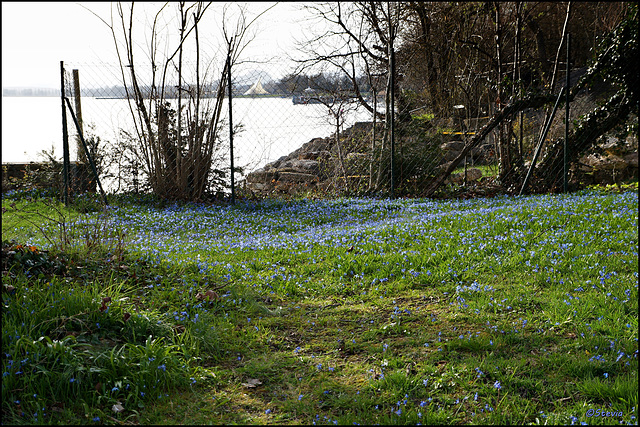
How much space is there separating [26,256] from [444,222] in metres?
4.63

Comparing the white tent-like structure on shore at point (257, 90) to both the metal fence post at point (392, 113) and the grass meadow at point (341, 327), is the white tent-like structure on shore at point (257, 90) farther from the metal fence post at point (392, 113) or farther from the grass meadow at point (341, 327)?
the grass meadow at point (341, 327)

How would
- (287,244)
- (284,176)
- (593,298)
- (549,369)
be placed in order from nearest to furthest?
(549,369)
(593,298)
(287,244)
(284,176)

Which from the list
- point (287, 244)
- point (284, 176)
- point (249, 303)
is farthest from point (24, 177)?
point (249, 303)

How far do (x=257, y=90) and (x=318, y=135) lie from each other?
1.93 meters

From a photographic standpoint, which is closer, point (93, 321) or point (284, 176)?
point (93, 321)

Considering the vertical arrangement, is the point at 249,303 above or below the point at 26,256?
below

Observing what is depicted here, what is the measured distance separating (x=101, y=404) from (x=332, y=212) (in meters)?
6.00

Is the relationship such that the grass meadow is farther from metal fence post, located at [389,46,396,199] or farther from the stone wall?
Answer: the stone wall

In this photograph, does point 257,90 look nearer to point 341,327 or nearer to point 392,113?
point 392,113

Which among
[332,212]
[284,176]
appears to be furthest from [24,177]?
[332,212]

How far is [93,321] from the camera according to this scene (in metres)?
3.35

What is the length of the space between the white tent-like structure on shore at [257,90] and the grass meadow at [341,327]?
169 inches

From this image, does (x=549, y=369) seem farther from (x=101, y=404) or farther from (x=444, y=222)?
(x=444, y=222)

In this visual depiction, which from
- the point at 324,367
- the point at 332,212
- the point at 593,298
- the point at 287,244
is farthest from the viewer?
the point at 332,212
